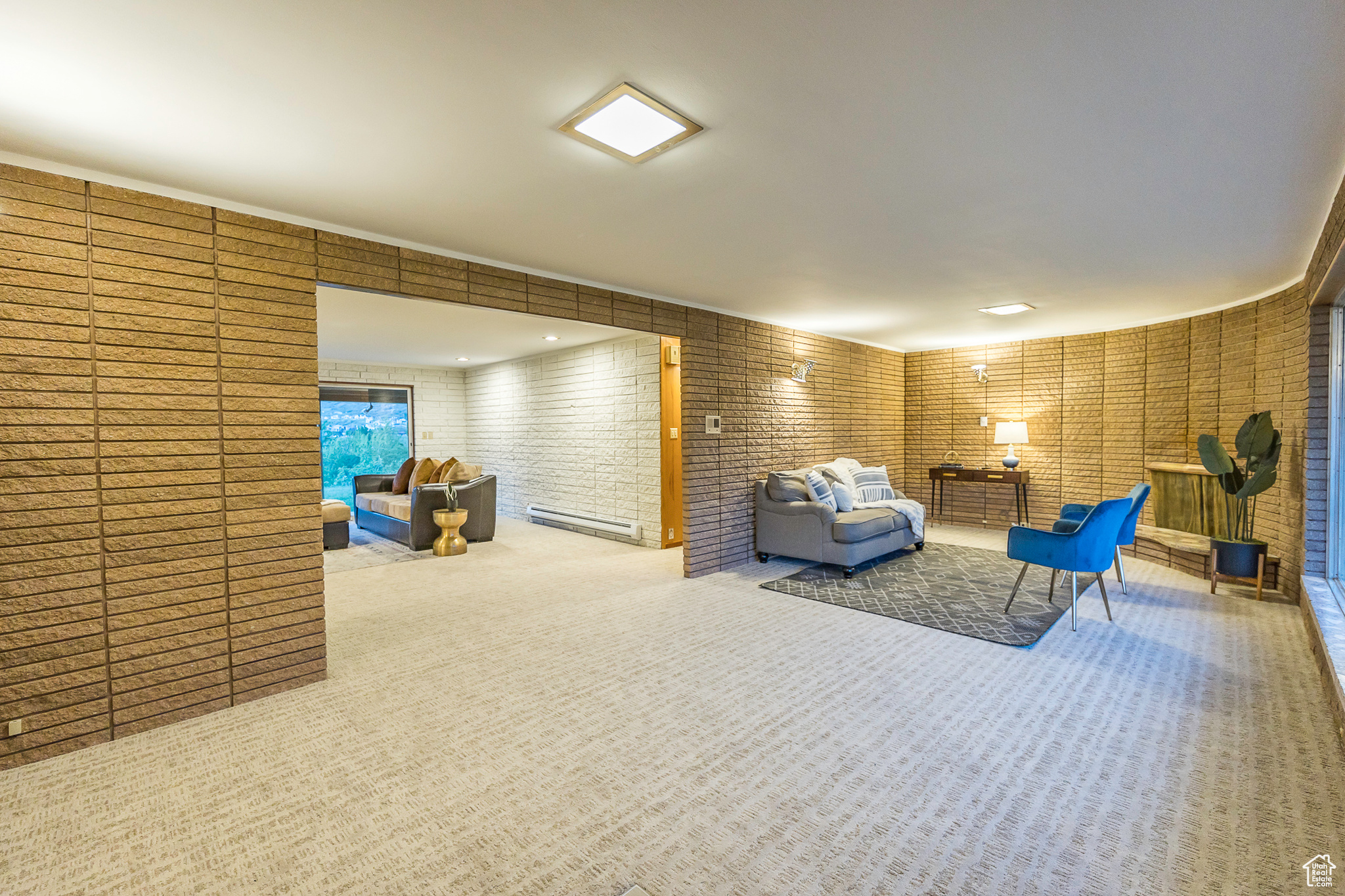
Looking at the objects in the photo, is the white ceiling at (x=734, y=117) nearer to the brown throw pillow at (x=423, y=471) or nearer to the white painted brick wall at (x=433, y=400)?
the brown throw pillow at (x=423, y=471)

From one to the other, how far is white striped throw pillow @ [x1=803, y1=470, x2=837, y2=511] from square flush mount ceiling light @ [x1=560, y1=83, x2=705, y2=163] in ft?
13.2

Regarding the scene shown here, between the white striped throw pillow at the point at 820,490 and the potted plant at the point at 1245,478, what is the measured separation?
3046 millimetres

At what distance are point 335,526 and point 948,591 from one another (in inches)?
266

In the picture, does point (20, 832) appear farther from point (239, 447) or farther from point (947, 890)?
point (947, 890)

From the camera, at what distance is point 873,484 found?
664cm

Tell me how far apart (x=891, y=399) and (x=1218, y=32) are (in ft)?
22.6

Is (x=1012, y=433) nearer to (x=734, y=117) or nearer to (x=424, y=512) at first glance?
(x=734, y=117)

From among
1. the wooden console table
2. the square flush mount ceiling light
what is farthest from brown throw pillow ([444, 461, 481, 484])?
the wooden console table

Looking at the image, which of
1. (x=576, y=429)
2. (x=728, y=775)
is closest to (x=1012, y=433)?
(x=576, y=429)

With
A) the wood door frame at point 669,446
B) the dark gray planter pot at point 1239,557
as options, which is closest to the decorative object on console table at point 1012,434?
the dark gray planter pot at point 1239,557

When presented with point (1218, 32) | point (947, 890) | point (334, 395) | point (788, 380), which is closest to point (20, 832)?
point (947, 890)

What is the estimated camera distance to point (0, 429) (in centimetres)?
243

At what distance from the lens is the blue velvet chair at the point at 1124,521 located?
4.36 m

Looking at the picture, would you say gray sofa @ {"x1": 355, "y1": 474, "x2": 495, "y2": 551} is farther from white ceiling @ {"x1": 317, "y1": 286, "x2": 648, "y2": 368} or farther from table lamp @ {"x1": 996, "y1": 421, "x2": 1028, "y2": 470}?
table lamp @ {"x1": 996, "y1": 421, "x2": 1028, "y2": 470}
